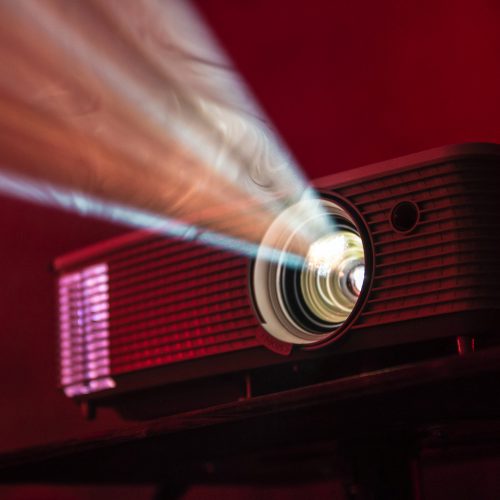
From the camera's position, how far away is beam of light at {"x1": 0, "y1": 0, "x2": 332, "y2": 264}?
1.30 meters

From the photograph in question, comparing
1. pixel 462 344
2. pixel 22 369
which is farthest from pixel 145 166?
pixel 462 344

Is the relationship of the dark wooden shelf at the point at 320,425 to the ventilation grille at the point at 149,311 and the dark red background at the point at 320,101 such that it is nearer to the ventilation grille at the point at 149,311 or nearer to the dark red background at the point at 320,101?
the ventilation grille at the point at 149,311

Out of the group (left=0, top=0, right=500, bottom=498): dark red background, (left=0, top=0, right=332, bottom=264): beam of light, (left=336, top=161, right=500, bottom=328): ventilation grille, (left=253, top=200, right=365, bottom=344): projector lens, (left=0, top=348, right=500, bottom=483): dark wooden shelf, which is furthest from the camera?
(left=0, top=0, right=332, bottom=264): beam of light

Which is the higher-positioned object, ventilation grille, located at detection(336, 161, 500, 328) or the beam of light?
the beam of light

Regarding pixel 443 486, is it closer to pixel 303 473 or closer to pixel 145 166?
pixel 303 473

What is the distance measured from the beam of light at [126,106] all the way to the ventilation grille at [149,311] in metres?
0.35

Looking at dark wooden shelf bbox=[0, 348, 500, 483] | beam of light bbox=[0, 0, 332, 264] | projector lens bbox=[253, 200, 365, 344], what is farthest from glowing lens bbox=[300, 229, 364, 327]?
beam of light bbox=[0, 0, 332, 264]

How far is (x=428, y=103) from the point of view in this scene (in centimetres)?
112

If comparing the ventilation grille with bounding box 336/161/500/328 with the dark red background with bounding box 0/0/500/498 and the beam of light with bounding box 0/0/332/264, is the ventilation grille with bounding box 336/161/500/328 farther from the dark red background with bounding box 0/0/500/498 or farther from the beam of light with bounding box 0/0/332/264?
the beam of light with bounding box 0/0/332/264

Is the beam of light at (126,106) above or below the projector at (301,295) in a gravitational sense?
above

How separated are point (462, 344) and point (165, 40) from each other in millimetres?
840

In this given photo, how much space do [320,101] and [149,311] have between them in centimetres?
50

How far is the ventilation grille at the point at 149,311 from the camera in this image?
0.80m

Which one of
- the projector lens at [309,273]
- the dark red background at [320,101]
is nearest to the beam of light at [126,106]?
the dark red background at [320,101]
